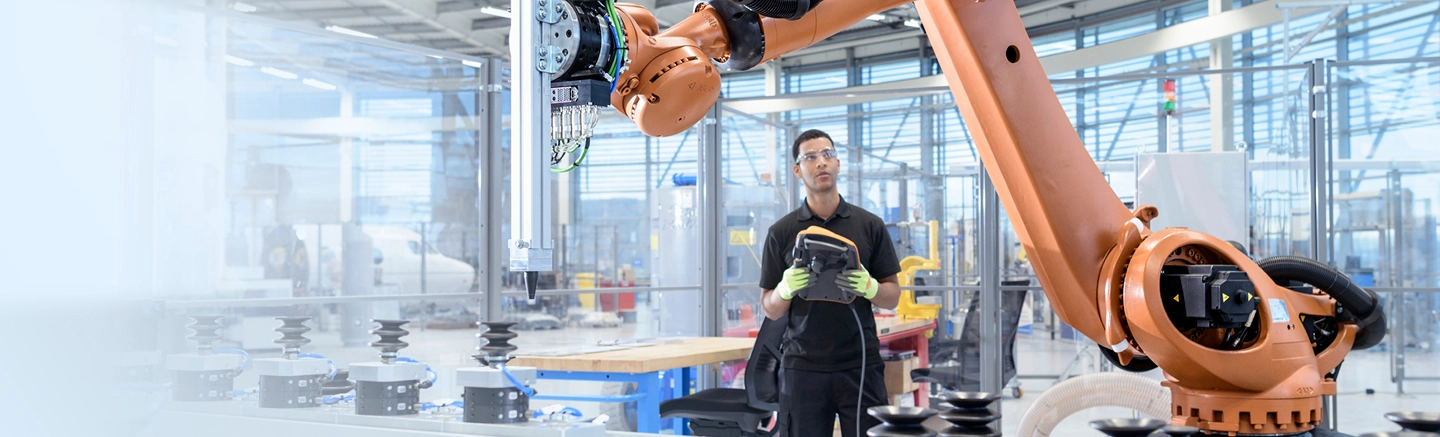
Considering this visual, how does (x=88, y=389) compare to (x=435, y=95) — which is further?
(x=435, y=95)

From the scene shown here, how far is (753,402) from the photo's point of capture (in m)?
3.63

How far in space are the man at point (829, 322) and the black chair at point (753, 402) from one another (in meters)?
0.56

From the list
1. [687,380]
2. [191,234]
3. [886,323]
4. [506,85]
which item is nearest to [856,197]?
[886,323]

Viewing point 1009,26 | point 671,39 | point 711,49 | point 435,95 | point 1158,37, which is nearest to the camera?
point 671,39

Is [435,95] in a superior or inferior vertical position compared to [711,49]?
superior

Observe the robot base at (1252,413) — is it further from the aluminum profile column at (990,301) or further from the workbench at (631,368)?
the aluminum profile column at (990,301)

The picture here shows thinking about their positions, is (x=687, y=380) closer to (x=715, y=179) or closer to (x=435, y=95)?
(x=715, y=179)

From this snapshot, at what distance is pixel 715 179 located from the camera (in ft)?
17.0

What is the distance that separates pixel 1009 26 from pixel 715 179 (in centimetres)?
356

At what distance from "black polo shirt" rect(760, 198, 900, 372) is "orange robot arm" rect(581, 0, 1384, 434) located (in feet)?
3.67

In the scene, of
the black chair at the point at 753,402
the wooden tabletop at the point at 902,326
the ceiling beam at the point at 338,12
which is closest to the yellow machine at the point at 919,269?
the wooden tabletop at the point at 902,326

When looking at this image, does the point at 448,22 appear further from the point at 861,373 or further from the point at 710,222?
the point at 861,373

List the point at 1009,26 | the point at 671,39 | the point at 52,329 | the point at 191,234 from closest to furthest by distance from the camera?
the point at 52,329
the point at 191,234
the point at 671,39
the point at 1009,26

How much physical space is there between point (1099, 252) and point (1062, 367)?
7.30 meters
